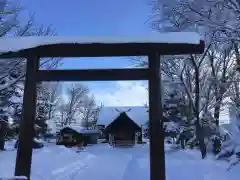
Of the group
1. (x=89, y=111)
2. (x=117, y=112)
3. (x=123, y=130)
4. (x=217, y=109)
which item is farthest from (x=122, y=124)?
(x=89, y=111)

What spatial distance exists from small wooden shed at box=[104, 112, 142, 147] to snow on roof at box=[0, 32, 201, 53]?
86.5ft

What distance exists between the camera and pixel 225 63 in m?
21.0

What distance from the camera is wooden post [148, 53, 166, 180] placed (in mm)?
5699

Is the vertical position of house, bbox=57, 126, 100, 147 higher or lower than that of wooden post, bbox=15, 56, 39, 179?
lower

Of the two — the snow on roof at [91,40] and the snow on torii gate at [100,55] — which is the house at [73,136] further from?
the snow on roof at [91,40]

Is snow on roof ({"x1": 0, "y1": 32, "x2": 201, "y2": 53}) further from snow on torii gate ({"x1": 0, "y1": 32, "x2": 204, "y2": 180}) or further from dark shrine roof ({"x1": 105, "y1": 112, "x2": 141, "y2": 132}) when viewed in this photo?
dark shrine roof ({"x1": 105, "y1": 112, "x2": 141, "y2": 132})

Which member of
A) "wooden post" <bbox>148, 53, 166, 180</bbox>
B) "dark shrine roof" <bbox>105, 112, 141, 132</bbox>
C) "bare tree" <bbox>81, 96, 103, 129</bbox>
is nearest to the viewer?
"wooden post" <bbox>148, 53, 166, 180</bbox>

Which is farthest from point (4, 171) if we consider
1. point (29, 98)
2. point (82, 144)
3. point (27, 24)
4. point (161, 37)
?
point (82, 144)

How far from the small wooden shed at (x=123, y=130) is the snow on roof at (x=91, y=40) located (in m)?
26.4

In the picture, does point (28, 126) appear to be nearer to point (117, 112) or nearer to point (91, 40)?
point (91, 40)

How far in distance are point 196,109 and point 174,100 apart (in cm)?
563

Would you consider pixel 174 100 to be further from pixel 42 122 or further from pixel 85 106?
pixel 85 106

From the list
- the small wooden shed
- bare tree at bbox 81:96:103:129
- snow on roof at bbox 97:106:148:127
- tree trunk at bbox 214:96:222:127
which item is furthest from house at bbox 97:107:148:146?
bare tree at bbox 81:96:103:129

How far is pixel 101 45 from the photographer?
238 inches
